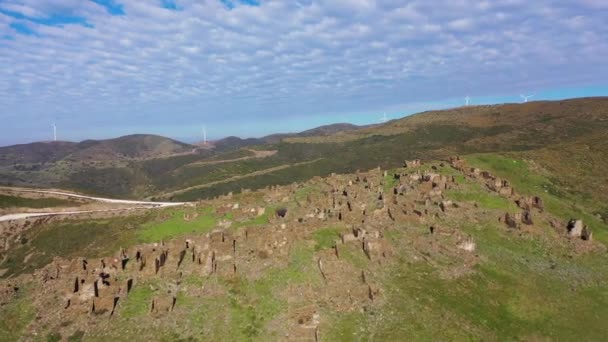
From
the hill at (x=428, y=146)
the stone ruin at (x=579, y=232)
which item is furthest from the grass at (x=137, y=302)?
the hill at (x=428, y=146)

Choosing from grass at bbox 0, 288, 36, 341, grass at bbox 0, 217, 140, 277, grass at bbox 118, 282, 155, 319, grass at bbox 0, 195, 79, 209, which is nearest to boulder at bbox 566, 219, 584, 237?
grass at bbox 118, 282, 155, 319

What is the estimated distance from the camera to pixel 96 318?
1151 inches

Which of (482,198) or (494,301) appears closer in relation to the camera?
(494,301)

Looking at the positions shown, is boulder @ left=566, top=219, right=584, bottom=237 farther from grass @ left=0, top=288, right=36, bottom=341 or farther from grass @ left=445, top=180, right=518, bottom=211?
grass @ left=0, top=288, right=36, bottom=341

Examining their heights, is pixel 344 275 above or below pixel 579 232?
below

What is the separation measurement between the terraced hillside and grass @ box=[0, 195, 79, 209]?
31.8 meters

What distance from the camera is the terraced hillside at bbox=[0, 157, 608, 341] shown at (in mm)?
29281

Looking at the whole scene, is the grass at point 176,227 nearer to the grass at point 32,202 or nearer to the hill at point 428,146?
the grass at point 32,202

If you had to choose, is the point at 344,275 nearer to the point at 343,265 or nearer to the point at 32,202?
the point at 343,265

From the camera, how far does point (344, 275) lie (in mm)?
33938

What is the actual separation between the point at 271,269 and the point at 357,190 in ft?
70.2

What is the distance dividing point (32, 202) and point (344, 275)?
75.2 meters

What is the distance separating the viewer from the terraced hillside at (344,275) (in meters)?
29.3

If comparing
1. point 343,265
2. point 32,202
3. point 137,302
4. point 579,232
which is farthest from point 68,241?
point 579,232
